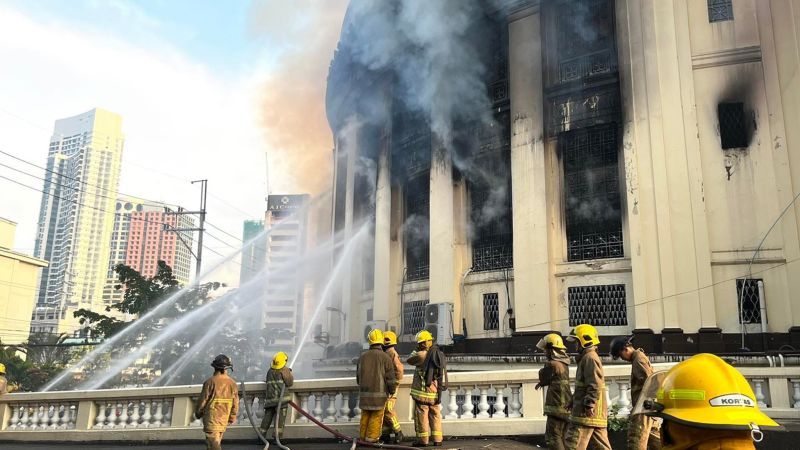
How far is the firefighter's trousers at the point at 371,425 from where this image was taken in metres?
8.80

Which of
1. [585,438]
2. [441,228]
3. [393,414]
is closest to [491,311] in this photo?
[441,228]

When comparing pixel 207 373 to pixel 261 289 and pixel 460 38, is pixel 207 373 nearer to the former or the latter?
pixel 261 289

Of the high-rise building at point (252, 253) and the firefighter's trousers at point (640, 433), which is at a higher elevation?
the high-rise building at point (252, 253)

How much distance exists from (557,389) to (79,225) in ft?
268

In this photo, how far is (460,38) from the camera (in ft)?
60.1

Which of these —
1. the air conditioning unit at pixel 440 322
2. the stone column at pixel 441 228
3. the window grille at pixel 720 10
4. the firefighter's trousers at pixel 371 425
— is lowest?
the firefighter's trousers at pixel 371 425

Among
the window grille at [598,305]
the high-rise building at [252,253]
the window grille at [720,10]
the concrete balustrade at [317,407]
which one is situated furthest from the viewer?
the high-rise building at [252,253]

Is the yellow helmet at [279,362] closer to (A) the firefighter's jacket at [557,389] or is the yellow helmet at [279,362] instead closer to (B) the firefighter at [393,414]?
(B) the firefighter at [393,414]

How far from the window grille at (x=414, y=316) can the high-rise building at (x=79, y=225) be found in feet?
196

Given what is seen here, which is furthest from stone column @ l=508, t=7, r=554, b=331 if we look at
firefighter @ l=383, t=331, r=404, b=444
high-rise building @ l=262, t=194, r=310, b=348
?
high-rise building @ l=262, t=194, r=310, b=348

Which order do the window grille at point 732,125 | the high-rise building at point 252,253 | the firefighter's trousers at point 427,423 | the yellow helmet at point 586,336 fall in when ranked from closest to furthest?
the yellow helmet at point 586,336 < the firefighter's trousers at point 427,423 < the window grille at point 732,125 < the high-rise building at point 252,253

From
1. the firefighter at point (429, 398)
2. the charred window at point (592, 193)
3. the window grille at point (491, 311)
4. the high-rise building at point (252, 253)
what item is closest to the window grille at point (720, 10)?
the charred window at point (592, 193)

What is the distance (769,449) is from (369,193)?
18.3 m

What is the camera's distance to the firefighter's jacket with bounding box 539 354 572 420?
6859 millimetres
